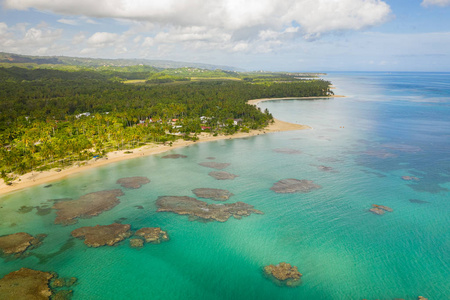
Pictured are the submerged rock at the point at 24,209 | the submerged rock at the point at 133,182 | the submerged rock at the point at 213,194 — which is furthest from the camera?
the submerged rock at the point at 133,182

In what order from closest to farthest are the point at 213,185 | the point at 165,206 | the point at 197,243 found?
the point at 197,243 → the point at 165,206 → the point at 213,185

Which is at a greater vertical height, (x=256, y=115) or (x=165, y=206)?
(x=256, y=115)

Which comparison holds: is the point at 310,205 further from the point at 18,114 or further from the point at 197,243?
the point at 18,114

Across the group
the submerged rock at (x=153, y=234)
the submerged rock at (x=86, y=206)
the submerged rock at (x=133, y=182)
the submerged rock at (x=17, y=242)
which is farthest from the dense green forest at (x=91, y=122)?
the submerged rock at (x=153, y=234)

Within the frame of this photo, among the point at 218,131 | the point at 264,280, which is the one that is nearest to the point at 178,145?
the point at 218,131

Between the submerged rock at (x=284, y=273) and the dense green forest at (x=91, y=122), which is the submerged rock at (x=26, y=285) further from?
the dense green forest at (x=91, y=122)

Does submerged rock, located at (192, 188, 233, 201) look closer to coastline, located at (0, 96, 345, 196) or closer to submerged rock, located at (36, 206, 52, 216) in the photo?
submerged rock, located at (36, 206, 52, 216)

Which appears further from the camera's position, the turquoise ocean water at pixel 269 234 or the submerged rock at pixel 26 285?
the turquoise ocean water at pixel 269 234
